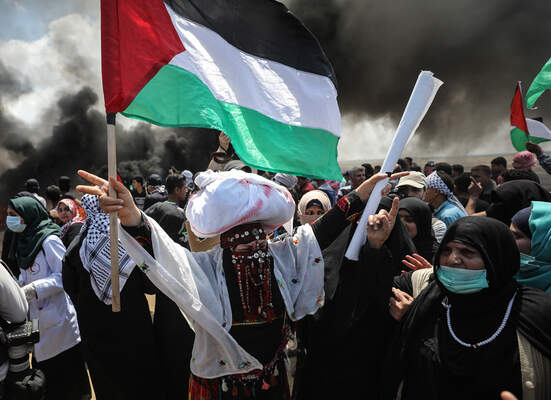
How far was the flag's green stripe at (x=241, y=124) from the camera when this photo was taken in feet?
6.73

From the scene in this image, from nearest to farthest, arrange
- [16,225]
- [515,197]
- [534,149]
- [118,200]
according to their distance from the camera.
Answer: [118,200], [515,197], [16,225], [534,149]

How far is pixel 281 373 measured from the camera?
2.10 meters

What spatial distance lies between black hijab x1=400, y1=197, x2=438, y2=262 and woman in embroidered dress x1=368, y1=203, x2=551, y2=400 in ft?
4.43

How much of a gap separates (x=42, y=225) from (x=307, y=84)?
3156 millimetres

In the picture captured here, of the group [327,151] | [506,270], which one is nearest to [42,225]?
[327,151]

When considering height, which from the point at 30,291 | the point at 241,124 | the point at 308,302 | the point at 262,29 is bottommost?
the point at 30,291

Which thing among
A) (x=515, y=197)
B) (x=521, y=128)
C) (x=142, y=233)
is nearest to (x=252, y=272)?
(x=142, y=233)

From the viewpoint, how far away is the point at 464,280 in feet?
5.87

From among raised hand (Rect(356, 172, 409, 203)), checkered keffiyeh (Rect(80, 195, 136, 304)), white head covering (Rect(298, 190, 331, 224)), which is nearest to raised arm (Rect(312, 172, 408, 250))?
raised hand (Rect(356, 172, 409, 203))

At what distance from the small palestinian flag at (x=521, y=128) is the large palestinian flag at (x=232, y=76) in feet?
14.6

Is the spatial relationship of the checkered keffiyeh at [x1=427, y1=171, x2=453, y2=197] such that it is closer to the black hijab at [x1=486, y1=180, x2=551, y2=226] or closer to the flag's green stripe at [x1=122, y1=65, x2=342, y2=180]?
the black hijab at [x1=486, y1=180, x2=551, y2=226]

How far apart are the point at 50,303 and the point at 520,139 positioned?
6734 millimetres

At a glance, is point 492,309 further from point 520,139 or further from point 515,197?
point 520,139

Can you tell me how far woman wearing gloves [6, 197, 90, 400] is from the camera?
3584mm
